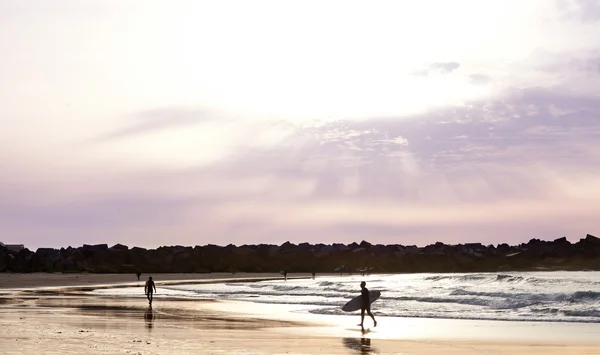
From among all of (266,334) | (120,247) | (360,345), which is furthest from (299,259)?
(360,345)

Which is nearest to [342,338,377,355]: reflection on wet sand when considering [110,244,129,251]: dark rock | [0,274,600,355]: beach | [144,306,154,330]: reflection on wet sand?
[0,274,600,355]: beach

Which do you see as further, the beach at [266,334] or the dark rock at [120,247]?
the dark rock at [120,247]

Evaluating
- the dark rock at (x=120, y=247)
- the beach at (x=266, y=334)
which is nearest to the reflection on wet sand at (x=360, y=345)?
the beach at (x=266, y=334)

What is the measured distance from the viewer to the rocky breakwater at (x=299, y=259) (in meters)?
132

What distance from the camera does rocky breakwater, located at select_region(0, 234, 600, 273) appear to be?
132 m

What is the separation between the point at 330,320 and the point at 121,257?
4346 inches

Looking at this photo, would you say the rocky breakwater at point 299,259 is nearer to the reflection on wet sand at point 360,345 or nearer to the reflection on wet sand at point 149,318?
the reflection on wet sand at point 149,318

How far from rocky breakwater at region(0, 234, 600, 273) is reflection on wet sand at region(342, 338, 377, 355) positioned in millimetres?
106642

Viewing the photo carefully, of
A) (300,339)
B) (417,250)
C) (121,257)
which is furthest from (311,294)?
(417,250)

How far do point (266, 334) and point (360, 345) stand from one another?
3.79 metres

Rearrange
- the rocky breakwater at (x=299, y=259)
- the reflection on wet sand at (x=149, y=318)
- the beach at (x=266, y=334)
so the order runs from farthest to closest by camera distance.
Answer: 1. the rocky breakwater at (x=299, y=259)
2. the reflection on wet sand at (x=149, y=318)
3. the beach at (x=266, y=334)

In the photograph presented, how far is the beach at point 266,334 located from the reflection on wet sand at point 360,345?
26 mm

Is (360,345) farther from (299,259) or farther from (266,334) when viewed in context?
(299,259)

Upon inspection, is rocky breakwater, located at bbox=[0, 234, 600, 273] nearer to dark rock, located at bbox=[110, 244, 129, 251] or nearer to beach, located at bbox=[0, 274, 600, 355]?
dark rock, located at bbox=[110, 244, 129, 251]
